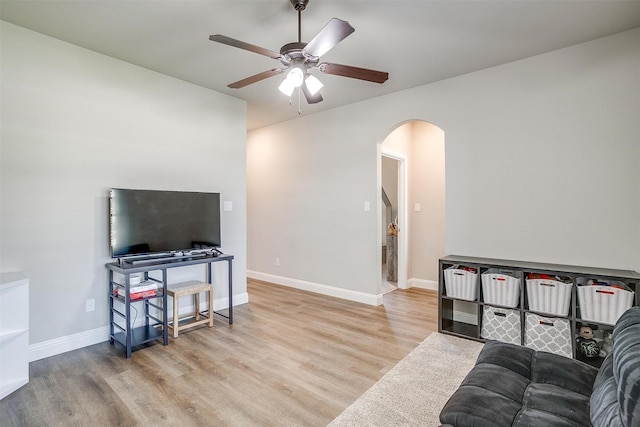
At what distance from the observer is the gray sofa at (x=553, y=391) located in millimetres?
1087

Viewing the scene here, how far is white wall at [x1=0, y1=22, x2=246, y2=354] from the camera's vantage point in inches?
103

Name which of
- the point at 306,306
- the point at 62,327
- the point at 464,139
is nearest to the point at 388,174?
the point at 464,139

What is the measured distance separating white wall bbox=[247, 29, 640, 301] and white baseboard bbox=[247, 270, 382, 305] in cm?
5

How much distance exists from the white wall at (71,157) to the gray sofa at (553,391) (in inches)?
126

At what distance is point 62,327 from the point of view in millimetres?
2848

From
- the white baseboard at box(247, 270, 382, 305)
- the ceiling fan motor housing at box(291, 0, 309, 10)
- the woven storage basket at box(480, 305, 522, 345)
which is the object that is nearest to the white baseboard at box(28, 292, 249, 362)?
the white baseboard at box(247, 270, 382, 305)

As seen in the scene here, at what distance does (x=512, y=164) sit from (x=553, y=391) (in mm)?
2340

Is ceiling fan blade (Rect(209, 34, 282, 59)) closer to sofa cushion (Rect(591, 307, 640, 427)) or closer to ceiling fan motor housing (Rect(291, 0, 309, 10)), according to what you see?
ceiling fan motor housing (Rect(291, 0, 309, 10))

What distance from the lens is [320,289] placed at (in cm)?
476

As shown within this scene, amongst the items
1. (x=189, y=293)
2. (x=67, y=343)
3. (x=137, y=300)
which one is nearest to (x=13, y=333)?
(x=67, y=343)

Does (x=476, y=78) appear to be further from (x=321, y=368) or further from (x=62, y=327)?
(x=62, y=327)

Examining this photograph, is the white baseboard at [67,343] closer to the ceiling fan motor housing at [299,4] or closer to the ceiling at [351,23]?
the ceiling at [351,23]

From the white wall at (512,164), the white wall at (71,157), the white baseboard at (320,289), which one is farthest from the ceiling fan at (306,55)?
the white baseboard at (320,289)

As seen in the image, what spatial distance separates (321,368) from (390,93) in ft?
10.8
